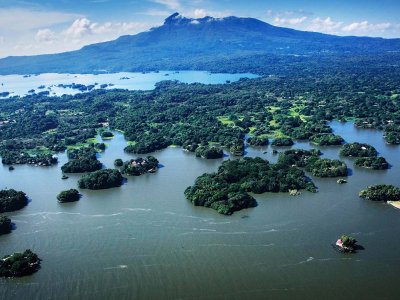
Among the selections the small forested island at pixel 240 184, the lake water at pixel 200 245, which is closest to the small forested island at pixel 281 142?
the small forested island at pixel 240 184

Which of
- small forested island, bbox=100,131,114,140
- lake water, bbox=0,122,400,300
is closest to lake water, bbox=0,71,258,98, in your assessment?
small forested island, bbox=100,131,114,140

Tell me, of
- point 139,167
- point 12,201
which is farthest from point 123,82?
point 12,201

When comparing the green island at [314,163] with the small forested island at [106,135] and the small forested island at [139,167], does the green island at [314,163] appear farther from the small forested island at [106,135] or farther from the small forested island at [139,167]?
the small forested island at [106,135]

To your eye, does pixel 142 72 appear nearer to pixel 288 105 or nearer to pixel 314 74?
pixel 314 74

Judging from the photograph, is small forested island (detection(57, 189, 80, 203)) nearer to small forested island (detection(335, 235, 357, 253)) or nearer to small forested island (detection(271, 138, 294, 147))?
small forested island (detection(335, 235, 357, 253))

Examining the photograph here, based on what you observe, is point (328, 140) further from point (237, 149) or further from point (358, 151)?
point (237, 149)

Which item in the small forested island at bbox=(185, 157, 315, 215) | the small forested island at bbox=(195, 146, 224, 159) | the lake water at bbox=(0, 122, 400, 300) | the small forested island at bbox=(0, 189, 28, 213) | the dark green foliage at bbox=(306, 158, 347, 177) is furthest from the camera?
the small forested island at bbox=(195, 146, 224, 159)
